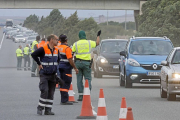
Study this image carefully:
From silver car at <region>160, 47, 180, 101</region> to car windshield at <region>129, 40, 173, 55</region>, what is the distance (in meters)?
4.86

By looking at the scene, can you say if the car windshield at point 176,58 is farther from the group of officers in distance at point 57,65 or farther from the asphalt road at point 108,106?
the group of officers in distance at point 57,65

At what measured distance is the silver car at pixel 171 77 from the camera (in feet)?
50.9

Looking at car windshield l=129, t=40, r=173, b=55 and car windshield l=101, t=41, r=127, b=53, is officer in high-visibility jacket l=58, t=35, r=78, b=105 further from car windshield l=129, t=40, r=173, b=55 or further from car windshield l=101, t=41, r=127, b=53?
car windshield l=101, t=41, r=127, b=53

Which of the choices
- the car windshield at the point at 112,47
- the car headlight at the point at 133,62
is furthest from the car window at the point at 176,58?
the car windshield at the point at 112,47

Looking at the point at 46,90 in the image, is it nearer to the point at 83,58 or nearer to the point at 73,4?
the point at 83,58

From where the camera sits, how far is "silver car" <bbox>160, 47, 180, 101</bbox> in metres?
15.5

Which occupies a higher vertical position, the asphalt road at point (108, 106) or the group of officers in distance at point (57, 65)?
the group of officers in distance at point (57, 65)

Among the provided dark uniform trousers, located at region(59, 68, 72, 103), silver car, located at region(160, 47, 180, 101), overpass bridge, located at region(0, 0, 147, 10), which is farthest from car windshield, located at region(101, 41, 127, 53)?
overpass bridge, located at region(0, 0, 147, 10)

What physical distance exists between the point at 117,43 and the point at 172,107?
51.5 feet

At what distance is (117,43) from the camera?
1167 inches

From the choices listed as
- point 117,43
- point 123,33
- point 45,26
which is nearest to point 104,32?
point 123,33

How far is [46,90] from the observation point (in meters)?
12.8

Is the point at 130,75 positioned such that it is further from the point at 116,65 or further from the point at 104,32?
the point at 104,32

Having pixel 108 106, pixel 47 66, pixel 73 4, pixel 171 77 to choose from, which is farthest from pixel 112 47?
pixel 73 4
